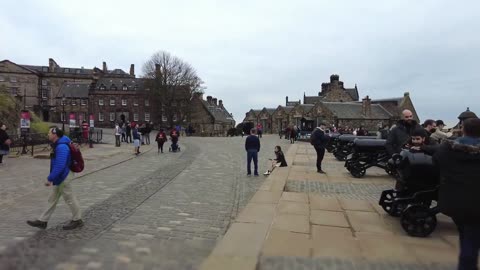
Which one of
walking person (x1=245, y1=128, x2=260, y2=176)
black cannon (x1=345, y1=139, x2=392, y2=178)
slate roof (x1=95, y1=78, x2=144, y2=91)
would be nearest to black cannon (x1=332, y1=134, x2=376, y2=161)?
black cannon (x1=345, y1=139, x2=392, y2=178)

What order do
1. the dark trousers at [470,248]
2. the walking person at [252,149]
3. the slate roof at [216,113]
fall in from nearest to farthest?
1. the dark trousers at [470,248]
2. the walking person at [252,149]
3. the slate roof at [216,113]

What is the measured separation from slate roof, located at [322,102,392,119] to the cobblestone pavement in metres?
44.4

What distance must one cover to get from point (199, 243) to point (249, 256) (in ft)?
3.34

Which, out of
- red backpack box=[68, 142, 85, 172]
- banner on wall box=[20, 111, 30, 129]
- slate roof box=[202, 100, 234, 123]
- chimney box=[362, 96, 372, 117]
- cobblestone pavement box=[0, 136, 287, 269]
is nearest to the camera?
cobblestone pavement box=[0, 136, 287, 269]

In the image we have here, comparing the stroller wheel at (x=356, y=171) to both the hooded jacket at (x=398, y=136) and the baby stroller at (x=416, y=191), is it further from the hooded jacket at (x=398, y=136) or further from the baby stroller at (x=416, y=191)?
the baby stroller at (x=416, y=191)

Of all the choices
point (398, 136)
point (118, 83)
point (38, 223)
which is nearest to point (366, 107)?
point (118, 83)

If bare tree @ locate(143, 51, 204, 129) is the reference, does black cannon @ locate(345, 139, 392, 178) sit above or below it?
below

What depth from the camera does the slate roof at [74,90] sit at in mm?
78544

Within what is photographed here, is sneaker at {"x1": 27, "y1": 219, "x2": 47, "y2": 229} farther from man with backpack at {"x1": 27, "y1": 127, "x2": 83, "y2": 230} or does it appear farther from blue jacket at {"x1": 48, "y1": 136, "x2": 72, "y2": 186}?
blue jacket at {"x1": 48, "y1": 136, "x2": 72, "y2": 186}

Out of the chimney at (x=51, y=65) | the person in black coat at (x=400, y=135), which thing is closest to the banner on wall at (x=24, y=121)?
the person in black coat at (x=400, y=135)

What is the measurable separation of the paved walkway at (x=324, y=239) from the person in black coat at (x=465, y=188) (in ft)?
2.49

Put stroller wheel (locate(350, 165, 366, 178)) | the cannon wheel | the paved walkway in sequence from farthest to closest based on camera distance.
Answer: stroller wheel (locate(350, 165, 366, 178)) → the cannon wheel → the paved walkway

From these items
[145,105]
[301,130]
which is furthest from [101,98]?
[301,130]

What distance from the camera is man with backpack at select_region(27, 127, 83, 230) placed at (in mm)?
5926
